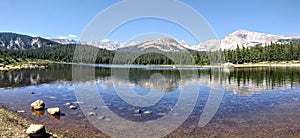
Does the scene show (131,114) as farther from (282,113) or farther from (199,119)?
(282,113)

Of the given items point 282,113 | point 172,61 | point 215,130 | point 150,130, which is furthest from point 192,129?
point 172,61

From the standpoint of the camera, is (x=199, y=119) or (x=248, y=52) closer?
(x=199, y=119)

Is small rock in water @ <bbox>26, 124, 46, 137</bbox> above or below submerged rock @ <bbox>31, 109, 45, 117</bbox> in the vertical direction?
above

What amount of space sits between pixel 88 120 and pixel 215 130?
10788 mm

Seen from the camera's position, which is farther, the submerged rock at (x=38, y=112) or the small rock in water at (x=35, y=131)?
the submerged rock at (x=38, y=112)

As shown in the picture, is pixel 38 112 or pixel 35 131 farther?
pixel 38 112

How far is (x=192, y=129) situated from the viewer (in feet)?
61.2

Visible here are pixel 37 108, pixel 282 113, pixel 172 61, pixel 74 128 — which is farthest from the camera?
pixel 172 61

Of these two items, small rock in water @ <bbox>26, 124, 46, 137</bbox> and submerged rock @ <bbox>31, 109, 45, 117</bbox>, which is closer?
small rock in water @ <bbox>26, 124, 46, 137</bbox>

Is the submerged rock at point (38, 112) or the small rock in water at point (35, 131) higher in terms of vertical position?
the small rock in water at point (35, 131)

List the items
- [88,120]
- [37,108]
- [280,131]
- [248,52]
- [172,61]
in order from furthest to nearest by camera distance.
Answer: [172,61] → [248,52] → [37,108] → [88,120] → [280,131]

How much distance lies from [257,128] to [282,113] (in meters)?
6.58

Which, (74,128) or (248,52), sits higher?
(248,52)

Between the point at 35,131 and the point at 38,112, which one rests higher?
the point at 35,131
